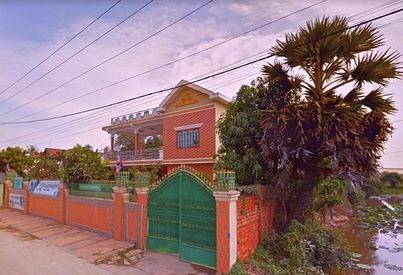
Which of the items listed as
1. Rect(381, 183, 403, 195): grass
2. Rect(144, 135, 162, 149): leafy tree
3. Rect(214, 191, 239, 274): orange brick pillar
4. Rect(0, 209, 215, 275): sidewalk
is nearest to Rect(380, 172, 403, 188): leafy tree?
Rect(381, 183, 403, 195): grass

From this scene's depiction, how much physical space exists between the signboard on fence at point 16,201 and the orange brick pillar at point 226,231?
48.9ft

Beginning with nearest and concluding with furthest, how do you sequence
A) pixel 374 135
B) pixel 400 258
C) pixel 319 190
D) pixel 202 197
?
1. pixel 202 197
2. pixel 374 135
3. pixel 319 190
4. pixel 400 258

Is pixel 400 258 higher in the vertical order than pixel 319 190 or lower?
lower

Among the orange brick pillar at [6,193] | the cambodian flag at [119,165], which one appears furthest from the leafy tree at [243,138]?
the orange brick pillar at [6,193]

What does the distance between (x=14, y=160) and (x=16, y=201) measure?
9.77 metres

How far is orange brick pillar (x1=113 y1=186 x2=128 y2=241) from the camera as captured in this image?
31.9 feet

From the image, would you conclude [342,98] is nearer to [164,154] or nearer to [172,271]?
[172,271]

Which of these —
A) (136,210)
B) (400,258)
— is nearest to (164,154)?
(136,210)

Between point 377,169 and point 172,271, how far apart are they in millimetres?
6109

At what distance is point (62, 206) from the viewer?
13.2 metres

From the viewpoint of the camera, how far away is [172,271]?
7.07m

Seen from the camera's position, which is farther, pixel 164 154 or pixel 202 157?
pixel 164 154

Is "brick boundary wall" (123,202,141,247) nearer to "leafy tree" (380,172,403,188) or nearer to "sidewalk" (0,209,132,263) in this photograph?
"sidewalk" (0,209,132,263)

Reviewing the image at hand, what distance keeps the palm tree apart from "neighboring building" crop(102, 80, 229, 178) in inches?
316
